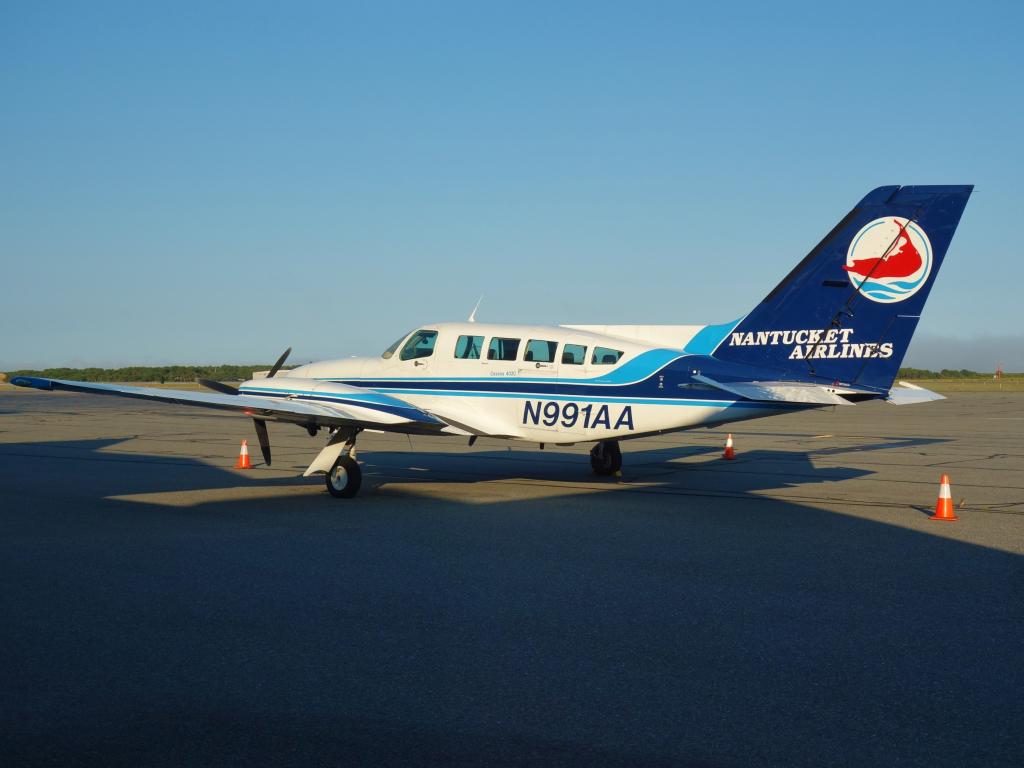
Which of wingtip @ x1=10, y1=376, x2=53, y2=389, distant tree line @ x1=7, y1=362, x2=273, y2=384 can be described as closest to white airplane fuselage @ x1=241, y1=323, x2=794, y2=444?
wingtip @ x1=10, y1=376, x2=53, y2=389

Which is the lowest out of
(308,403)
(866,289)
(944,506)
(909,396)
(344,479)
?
(344,479)

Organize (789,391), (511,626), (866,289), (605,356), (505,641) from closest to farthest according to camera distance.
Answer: (505,641) → (511,626) → (789,391) → (866,289) → (605,356)

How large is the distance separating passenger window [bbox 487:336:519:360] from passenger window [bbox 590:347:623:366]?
1.42 metres

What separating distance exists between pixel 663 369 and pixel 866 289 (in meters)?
3.30

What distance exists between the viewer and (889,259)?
1484 centimetres

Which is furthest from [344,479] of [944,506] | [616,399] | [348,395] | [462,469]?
[944,506]

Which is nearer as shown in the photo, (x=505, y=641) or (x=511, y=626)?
(x=505, y=641)

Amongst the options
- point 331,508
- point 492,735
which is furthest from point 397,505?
point 492,735

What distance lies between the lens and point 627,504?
48.4 ft

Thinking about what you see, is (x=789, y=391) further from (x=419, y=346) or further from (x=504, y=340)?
(x=419, y=346)

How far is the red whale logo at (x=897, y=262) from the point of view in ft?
48.4

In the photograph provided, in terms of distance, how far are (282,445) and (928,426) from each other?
23089 mm

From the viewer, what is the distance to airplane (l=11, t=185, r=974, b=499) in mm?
14742

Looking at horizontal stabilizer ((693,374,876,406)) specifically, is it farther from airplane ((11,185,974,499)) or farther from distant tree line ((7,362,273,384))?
distant tree line ((7,362,273,384))
